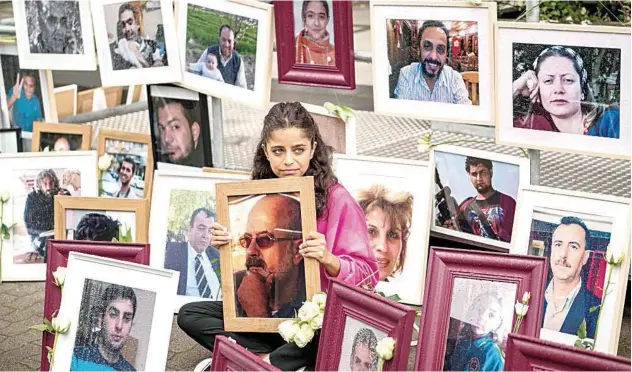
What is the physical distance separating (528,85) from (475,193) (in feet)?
1.86

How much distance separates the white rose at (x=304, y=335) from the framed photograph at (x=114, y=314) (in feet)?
1.22

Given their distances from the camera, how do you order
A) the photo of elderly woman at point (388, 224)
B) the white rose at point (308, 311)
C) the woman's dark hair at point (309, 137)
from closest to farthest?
1. the white rose at point (308, 311)
2. the woman's dark hair at point (309, 137)
3. the photo of elderly woman at point (388, 224)

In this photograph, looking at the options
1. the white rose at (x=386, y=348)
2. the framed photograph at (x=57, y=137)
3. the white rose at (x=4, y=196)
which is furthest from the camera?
the framed photograph at (x=57, y=137)

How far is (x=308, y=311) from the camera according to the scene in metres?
3.02

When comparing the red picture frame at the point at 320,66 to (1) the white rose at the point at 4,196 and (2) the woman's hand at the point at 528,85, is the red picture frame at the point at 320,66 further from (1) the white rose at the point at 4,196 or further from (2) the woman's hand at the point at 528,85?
(1) the white rose at the point at 4,196

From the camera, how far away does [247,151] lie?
594cm

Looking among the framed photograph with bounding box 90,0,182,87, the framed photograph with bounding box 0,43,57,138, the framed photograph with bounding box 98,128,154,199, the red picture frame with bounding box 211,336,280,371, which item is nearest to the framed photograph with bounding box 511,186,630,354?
the red picture frame with bounding box 211,336,280,371

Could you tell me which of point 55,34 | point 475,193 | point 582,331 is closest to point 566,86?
point 475,193

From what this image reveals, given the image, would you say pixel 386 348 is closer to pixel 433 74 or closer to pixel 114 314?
pixel 114 314

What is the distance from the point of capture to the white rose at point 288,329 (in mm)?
3056

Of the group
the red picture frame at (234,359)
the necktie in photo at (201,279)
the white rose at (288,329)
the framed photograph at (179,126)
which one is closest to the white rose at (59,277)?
the white rose at (288,329)

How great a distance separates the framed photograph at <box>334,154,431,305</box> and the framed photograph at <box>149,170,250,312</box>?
1.58 feet

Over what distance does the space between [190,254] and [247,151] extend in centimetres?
195

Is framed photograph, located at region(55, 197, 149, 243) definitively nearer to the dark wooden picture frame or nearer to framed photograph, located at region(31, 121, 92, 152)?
framed photograph, located at region(31, 121, 92, 152)
